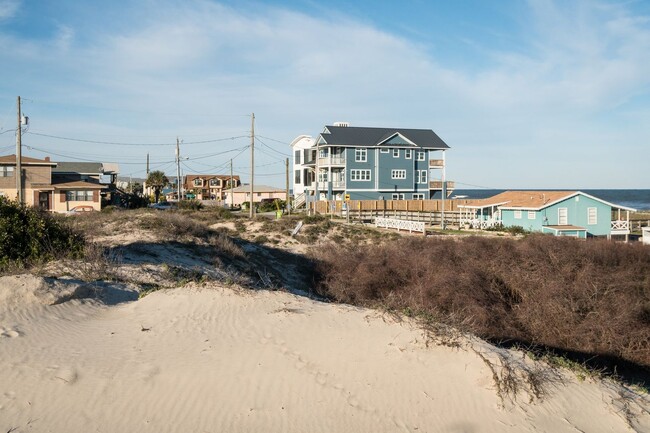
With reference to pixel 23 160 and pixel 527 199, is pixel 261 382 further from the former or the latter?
pixel 23 160

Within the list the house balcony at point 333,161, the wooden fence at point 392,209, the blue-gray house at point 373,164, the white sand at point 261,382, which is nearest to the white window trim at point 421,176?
the blue-gray house at point 373,164

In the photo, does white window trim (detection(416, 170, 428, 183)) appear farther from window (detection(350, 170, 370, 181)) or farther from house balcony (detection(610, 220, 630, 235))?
house balcony (detection(610, 220, 630, 235))

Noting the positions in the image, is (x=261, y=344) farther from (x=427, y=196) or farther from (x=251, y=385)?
(x=427, y=196)

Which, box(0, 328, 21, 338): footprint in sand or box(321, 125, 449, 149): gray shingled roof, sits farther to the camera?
box(321, 125, 449, 149): gray shingled roof

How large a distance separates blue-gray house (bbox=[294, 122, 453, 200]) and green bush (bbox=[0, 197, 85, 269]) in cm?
4235

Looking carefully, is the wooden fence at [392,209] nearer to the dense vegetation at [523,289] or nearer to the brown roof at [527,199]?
the brown roof at [527,199]

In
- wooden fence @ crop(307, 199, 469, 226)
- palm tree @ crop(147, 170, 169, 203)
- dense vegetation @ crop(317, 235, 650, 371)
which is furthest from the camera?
palm tree @ crop(147, 170, 169, 203)

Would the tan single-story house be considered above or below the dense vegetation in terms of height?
above

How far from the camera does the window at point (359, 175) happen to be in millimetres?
58625

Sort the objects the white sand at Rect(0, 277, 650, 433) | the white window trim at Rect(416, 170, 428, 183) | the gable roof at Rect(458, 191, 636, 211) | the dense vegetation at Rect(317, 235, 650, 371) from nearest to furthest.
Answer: the white sand at Rect(0, 277, 650, 433), the dense vegetation at Rect(317, 235, 650, 371), the gable roof at Rect(458, 191, 636, 211), the white window trim at Rect(416, 170, 428, 183)

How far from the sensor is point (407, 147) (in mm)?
60000

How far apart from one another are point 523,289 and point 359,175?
44.8 metres

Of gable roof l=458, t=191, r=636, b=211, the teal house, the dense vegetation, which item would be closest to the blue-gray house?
gable roof l=458, t=191, r=636, b=211

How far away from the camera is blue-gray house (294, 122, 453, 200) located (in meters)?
58.2
